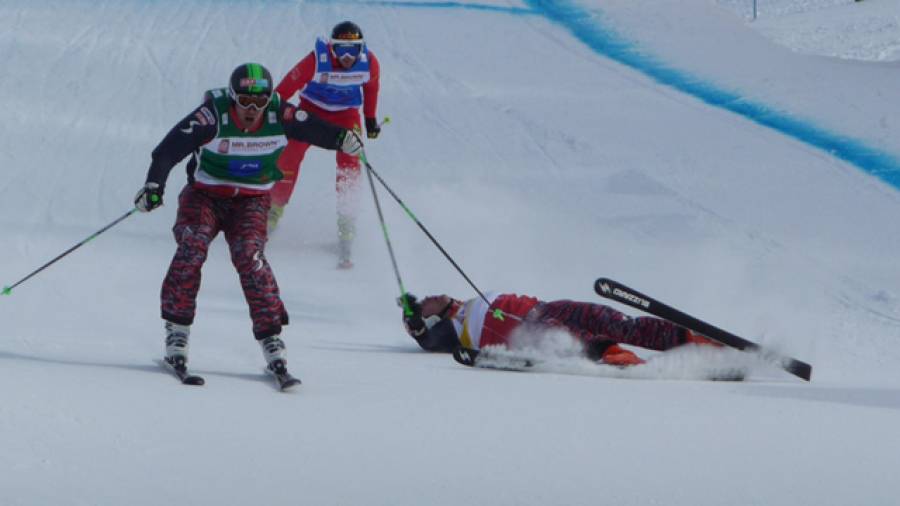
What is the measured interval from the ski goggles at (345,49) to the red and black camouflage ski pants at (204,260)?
289cm

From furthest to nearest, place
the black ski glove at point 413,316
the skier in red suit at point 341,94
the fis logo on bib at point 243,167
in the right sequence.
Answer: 1. the skier in red suit at point 341,94
2. the black ski glove at point 413,316
3. the fis logo on bib at point 243,167

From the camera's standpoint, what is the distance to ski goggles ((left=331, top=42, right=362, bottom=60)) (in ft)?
24.4

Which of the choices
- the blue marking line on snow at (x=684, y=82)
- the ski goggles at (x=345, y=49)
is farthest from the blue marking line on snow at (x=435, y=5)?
the ski goggles at (x=345, y=49)

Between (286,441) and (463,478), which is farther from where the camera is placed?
(286,441)

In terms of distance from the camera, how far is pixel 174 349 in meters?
4.58

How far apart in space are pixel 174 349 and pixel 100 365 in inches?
12.8

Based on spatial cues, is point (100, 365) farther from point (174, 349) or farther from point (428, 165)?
point (428, 165)

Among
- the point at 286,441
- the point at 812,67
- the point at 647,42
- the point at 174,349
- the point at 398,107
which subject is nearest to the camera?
the point at 286,441

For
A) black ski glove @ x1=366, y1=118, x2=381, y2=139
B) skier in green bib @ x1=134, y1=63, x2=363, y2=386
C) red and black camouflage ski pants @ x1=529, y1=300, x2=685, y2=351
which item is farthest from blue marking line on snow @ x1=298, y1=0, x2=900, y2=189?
skier in green bib @ x1=134, y1=63, x2=363, y2=386

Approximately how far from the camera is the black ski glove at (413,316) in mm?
5508

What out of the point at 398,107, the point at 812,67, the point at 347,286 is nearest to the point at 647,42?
the point at 812,67

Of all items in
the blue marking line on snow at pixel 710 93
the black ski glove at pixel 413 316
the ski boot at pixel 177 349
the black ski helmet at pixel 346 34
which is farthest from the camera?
the blue marking line on snow at pixel 710 93

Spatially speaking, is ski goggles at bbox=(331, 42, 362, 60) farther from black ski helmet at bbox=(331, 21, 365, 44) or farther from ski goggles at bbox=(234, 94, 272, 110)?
ski goggles at bbox=(234, 94, 272, 110)

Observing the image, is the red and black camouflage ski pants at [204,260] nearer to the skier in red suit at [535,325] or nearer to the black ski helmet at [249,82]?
the black ski helmet at [249,82]
